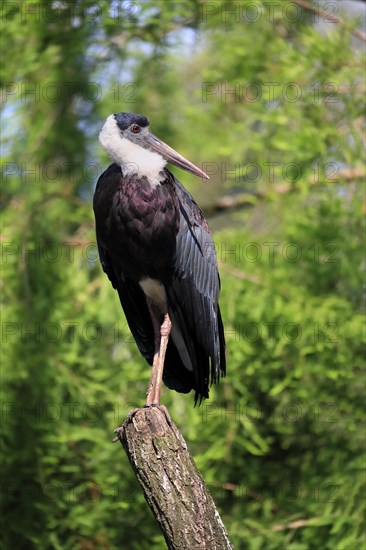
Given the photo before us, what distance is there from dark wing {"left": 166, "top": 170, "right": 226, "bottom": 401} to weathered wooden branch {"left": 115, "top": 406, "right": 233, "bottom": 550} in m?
0.91

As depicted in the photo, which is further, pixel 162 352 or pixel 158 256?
pixel 162 352

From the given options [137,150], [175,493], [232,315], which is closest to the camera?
[175,493]

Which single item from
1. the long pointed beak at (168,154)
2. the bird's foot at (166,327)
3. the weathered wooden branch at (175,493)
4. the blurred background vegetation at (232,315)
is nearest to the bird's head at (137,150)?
the long pointed beak at (168,154)

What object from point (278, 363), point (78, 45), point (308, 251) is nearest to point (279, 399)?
point (278, 363)

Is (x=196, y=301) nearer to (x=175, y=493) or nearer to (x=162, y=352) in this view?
(x=162, y=352)

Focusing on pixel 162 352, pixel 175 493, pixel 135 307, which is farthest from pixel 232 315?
pixel 175 493

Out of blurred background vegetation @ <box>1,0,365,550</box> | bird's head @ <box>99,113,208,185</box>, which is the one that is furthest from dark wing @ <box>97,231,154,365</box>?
blurred background vegetation @ <box>1,0,365,550</box>

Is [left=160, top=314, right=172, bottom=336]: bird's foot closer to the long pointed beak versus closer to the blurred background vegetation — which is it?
the long pointed beak

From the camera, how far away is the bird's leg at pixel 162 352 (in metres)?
5.18

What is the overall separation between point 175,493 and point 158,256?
134 cm

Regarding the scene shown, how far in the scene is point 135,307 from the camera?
5.59 metres

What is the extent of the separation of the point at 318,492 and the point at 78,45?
14.8 ft

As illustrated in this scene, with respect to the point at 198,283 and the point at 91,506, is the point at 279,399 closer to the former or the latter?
the point at 91,506

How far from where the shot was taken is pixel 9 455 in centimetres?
796
